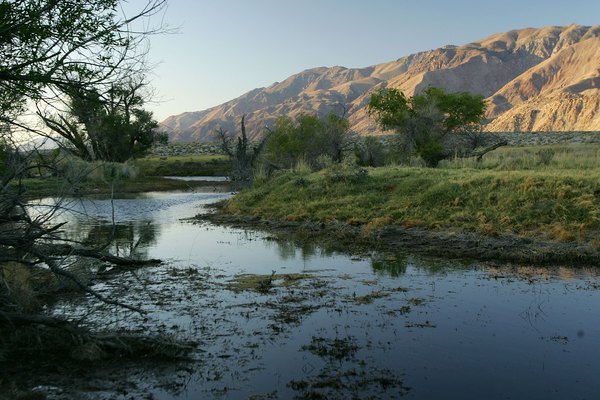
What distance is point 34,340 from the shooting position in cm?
819

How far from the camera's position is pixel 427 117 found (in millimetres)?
44625

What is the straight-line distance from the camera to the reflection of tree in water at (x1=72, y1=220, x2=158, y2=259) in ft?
55.6

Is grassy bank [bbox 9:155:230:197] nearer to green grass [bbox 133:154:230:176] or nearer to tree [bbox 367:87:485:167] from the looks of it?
green grass [bbox 133:154:230:176]

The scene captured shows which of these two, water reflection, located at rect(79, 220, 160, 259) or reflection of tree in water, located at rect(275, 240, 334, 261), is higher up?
water reflection, located at rect(79, 220, 160, 259)

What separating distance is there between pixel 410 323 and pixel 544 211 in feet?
33.4

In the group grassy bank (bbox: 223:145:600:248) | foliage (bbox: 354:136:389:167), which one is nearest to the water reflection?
grassy bank (bbox: 223:145:600:248)

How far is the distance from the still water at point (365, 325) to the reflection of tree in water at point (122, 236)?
2.78 m

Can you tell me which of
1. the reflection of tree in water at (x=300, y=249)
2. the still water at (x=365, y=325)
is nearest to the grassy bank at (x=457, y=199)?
the reflection of tree in water at (x=300, y=249)

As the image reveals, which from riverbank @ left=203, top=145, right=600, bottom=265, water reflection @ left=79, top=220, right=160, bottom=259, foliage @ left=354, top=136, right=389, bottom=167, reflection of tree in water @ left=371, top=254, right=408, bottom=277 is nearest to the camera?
reflection of tree in water @ left=371, top=254, right=408, bottom=277

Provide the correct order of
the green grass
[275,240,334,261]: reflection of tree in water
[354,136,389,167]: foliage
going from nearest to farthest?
[275,240,334,261]: reflection of tree in water → [354,136,389,167]: foliage → the green grass

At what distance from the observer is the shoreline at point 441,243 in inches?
537

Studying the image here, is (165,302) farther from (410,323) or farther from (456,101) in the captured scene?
(456,101)

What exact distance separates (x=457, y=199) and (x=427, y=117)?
26400 millimetres

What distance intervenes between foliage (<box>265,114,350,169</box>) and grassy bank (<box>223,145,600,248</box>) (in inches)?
807
